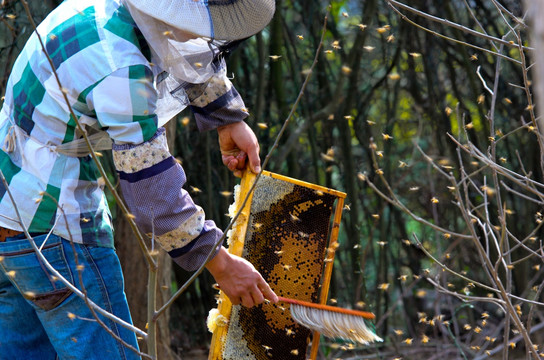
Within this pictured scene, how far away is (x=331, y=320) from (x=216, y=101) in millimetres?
822

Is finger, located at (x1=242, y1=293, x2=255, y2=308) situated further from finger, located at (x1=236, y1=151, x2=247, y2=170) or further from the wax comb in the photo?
finger, located at (x1=236, y1=151, x2=247, y2=170)

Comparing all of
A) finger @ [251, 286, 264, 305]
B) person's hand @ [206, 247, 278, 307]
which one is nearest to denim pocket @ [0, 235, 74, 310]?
person's hand @ [206, 247, 278, 307]

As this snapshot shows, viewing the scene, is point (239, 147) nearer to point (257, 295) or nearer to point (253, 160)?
point (253, 160)

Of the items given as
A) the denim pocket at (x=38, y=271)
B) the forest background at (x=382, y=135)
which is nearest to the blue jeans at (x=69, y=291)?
the denim pocket at (x=38, y=271)

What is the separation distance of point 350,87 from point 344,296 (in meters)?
1.66

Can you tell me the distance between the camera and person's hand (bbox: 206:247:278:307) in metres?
2.01

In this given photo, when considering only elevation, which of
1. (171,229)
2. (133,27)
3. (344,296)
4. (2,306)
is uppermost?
(133,27)

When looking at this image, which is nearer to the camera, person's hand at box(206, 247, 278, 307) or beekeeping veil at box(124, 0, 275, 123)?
beekeeping veil at box(124, 0, 275, 123)

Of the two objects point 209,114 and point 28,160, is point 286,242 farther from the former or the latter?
point 28,160

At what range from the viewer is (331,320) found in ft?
7.42

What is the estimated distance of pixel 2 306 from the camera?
7.05 ft

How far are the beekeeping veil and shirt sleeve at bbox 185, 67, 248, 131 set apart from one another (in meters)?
0.17

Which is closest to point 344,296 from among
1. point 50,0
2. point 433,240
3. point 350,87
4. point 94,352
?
point 433,240

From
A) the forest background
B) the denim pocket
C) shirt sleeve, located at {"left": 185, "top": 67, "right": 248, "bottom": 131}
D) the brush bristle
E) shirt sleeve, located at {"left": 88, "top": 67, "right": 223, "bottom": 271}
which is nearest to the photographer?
shirt sleeve, located at {"left": 88, "top": 67, "right": 223, "bottom": 271}
